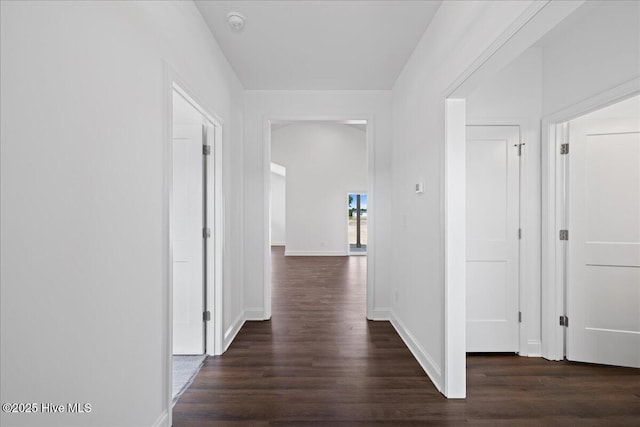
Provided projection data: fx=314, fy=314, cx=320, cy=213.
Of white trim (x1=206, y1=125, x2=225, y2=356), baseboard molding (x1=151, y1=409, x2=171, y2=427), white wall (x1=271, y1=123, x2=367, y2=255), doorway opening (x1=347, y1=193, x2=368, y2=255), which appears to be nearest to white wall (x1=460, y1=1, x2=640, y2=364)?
white trim (x1=206, y1=125, x2=225, y2=356)

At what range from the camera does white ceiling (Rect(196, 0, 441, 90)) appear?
2.35m

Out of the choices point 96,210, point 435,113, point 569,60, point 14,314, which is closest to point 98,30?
point 96,210

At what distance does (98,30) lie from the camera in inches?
49.9

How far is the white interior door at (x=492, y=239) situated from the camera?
2.90 m

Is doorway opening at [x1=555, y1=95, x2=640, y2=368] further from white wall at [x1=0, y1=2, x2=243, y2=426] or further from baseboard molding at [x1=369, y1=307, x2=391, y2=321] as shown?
white wall at [x1=0, y1=2, x2=243, y2=426]

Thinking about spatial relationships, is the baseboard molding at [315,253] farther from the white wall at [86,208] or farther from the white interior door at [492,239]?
the white wall at [86,208]

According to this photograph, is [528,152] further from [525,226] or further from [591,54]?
[591,54]

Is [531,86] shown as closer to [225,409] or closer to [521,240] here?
[521,240]

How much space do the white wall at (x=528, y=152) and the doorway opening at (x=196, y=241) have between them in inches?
99.8

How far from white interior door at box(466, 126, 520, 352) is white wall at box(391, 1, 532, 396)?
0.52m

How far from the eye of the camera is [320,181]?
9.94 metres

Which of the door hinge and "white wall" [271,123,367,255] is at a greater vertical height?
"white wall" [271,123,367,255]

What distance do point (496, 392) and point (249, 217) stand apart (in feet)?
9.68

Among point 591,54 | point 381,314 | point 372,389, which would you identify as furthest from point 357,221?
point 372,389
